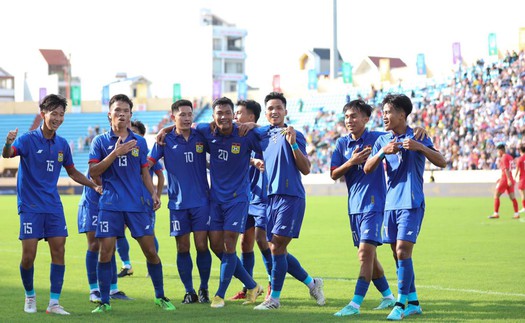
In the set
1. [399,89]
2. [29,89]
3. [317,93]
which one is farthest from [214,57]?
[399,89]

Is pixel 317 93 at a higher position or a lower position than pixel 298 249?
higher

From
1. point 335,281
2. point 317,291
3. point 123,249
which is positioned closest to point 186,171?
point 317,291

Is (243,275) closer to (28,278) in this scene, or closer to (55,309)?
(55,309)

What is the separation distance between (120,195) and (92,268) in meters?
1.51

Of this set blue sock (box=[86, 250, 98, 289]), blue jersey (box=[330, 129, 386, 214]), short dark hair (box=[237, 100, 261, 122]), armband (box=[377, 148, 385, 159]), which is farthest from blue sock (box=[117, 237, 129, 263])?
armband (box=[377, 148, 385, 159])

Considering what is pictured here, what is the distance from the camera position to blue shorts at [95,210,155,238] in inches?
385

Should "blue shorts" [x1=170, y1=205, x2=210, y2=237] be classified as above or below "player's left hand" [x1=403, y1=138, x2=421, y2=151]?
below

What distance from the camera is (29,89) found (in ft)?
375

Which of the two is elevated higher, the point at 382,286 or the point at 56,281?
the point at 56,281

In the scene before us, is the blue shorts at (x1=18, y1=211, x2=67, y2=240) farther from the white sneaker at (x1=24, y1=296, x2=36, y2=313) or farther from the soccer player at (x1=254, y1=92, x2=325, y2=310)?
the soccer player at (x1=254, y1=92, x2=325, y2=310)

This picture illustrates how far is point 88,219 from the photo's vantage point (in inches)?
447

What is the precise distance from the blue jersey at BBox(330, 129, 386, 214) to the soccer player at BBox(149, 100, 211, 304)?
1616mm

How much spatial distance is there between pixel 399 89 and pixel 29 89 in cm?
6637

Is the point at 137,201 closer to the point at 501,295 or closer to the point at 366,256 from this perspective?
the point at 366,256
